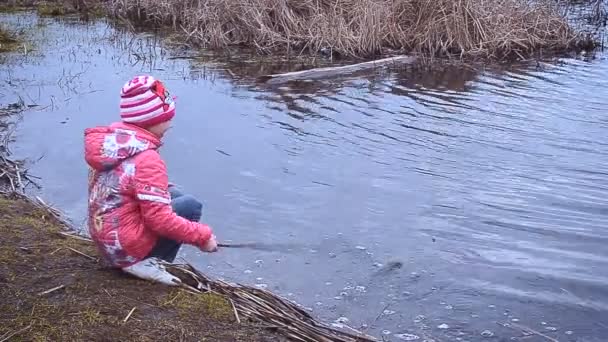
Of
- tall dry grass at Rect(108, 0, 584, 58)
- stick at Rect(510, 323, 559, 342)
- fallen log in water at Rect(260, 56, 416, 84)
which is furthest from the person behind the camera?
tall dry grass at Rect(108, 0, 584, 58)

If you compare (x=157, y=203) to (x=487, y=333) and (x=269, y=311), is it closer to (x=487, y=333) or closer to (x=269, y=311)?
(x=269, y=311)

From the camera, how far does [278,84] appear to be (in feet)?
38.7

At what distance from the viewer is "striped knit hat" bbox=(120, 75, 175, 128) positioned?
3955mm

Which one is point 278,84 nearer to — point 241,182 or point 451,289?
point 241,182

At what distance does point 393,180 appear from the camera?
747 cm

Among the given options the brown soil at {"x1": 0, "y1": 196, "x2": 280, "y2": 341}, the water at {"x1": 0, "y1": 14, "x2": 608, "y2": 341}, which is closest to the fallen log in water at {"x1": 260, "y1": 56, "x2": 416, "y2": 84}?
the water at {"x1": 0, "y1": 14, "x2": 608, "y2": 341}

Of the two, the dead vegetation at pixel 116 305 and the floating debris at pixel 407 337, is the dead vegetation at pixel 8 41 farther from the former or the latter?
the floating debris at pixel 407 337

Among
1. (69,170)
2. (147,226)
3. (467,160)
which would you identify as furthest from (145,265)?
(467,160)

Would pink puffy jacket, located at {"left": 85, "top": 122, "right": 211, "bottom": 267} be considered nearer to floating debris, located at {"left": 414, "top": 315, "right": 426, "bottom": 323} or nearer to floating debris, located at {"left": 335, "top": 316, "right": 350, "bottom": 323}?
floating debris, located at {"left": 335, "top": 316, "right": 350, "bottom": 323}

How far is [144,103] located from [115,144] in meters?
0.25

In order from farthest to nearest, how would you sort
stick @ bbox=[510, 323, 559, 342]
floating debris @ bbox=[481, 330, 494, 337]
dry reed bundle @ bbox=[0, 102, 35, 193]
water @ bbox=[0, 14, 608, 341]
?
dry reed bundle @ bbox=[0, 102, 35, 193]
water @ bbox=[0, 14, 608, 341]
floating debris @ bbox=[481, 330, 494, 337]
stick @ bbox=[510, 323, 559, 342]

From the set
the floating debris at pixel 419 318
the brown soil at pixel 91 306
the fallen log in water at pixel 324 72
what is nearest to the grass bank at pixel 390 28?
the fallen log in water at pixel 324 72

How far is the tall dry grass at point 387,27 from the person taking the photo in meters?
13.9

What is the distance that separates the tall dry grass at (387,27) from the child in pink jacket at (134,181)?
1012cm
